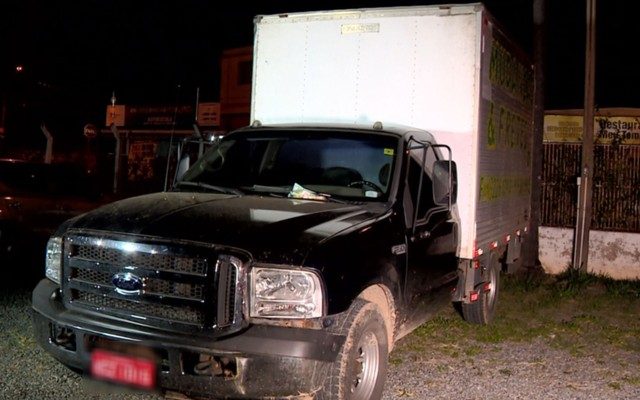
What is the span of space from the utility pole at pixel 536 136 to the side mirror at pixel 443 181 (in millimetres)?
5357

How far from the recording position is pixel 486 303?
7.77 meters

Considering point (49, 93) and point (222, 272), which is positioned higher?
point (49, 93)

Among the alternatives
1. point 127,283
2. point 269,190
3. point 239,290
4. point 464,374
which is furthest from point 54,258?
point 464,374

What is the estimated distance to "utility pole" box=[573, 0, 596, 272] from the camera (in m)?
11.0

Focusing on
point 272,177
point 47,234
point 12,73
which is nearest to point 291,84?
point 272,177

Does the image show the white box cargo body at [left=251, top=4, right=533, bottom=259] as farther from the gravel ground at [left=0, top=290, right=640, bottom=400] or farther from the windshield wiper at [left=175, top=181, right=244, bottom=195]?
the windshield wiper at [left=175, top=181, right=244, bottom=195]

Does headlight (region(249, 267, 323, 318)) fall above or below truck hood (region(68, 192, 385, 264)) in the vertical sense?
below

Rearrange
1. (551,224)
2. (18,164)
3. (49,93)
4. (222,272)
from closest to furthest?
(222,272) < (18,164) < (551,224) < (49,93)

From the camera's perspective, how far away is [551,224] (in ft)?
39.5

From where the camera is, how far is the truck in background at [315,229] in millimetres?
3891

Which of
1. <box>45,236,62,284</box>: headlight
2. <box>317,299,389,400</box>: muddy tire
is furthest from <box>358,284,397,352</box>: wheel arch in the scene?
<box>45,236,62,284</box>: headlight

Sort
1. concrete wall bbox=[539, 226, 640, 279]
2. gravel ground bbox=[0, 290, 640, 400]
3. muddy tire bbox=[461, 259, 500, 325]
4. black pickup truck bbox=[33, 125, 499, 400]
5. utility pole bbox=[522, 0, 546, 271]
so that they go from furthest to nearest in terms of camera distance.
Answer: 1. concrete wall bbox=[539, 226, 640, 279]
2. utility pole bbox=[522, 0, 546, 271]
3. muddy tire bbox=[461, 259, 500, 325]
4. gravel ground bbox=[0, 290, 640, 400]
5. black pickup truck bbox=[33, 125, 499, 400]

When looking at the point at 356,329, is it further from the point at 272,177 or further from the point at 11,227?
the point at 11,227

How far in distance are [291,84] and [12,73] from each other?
15294 millimetres
